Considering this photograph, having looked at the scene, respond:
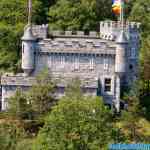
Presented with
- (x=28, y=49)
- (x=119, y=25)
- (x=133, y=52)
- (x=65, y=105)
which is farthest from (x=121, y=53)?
(x=65, y=105)

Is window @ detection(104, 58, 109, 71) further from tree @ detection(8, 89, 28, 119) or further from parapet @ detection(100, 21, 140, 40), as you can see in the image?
tree @ detection(8, 89, 28, 119)

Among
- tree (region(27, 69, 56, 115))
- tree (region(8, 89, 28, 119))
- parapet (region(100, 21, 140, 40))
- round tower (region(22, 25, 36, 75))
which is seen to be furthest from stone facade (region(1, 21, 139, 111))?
tree (region(8, 89, 28, 119))

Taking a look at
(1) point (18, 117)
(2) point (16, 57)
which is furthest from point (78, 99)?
(2) point (16, 57)

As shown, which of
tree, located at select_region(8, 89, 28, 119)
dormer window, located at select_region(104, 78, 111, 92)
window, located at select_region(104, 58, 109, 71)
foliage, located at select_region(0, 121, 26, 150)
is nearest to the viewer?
foliage, located at select_region(0, 121, 26, 150)

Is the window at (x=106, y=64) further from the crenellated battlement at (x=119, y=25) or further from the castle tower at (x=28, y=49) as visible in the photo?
the castle tower at (x=28, y=49)

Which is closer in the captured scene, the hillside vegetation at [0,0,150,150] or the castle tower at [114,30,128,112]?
the hillside vegetation at [0,0,150,150]

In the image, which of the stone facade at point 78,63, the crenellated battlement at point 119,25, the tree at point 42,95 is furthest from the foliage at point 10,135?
the crenellated battlement at point 119,25
